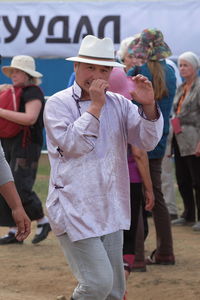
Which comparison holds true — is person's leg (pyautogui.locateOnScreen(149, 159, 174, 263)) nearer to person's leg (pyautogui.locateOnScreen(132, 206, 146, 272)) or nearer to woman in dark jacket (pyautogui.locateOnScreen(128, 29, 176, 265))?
woman in dark jacket (pyautogui.locateOnScreen(128, 29, 176, 265))

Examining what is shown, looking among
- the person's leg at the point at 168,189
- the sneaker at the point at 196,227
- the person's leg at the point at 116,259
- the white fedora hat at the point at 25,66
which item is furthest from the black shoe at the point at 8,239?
the person's leg at the point at 116,259

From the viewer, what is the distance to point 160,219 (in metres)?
6.82

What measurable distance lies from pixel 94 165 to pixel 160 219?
98.0 inches

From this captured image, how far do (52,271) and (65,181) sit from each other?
264cm

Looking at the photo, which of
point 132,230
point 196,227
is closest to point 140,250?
point 132,230

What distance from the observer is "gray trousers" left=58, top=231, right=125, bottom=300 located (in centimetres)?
437

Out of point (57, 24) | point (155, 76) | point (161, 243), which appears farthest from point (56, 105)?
point (57, 24)

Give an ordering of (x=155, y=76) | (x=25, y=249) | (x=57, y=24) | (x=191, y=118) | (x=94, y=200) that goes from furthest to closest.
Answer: (x=57, y=24) < (x=191, y=118) < (x=25, y=249) < (x=155, y=76) < (x=94, y=200)

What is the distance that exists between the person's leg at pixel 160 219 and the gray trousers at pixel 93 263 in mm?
2109

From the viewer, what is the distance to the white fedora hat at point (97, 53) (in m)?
4.50

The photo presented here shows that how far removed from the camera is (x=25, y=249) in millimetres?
7875

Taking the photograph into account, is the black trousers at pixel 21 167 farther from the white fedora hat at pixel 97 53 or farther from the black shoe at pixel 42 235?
the white fedora hat at pixel 97 53

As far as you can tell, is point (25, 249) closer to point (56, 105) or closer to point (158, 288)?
point (158, 288)

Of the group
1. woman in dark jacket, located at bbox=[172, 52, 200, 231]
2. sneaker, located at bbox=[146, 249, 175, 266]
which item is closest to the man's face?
sneaker, located at bbox=[146, 249, 175, 266]
